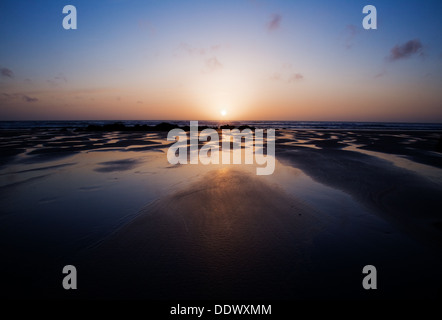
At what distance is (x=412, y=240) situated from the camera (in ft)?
10.0

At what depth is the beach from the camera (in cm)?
222

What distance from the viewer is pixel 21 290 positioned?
2141 millimetres

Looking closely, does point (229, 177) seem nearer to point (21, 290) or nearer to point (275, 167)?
point (275, 167)

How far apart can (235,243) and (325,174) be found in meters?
5.21

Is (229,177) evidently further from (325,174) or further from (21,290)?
(21,290)

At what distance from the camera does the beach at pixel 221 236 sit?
7.27 ft

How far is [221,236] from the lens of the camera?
316 centimetres
